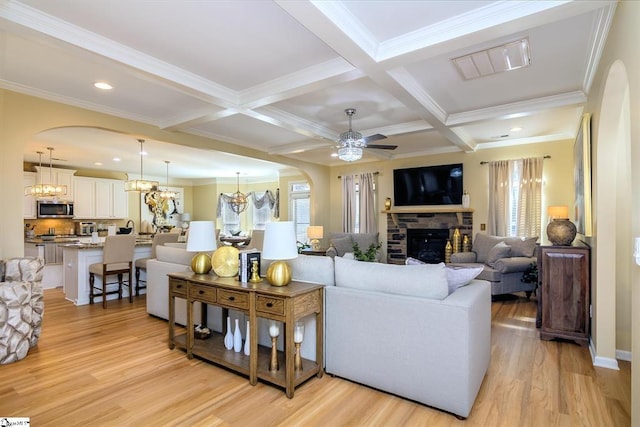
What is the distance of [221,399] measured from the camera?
7.91 feet

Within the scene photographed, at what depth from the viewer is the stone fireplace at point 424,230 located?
6.57 metres

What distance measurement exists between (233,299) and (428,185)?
17.2ft

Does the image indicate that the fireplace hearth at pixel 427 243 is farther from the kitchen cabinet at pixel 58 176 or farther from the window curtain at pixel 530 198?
the kitchen cabinet at pixel 58 176

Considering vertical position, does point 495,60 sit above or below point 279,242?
above

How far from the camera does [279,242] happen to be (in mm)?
2670

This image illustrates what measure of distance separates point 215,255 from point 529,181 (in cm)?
536

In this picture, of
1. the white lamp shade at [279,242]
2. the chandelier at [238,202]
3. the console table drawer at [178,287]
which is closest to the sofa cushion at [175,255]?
the console table drawer at [178,287]

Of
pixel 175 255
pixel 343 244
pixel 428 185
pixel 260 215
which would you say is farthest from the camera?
pixel 260 215

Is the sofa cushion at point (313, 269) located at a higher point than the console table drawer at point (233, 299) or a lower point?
higher

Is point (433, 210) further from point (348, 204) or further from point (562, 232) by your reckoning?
point (562, 232)

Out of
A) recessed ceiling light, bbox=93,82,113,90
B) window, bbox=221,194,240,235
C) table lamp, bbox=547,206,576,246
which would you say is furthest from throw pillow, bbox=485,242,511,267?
window, bbox=221,194,240,235

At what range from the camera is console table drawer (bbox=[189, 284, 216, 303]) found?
9.46ft

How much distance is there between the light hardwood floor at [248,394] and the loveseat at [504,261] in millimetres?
1612

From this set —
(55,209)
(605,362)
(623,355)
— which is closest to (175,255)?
Answer: (605,362)
